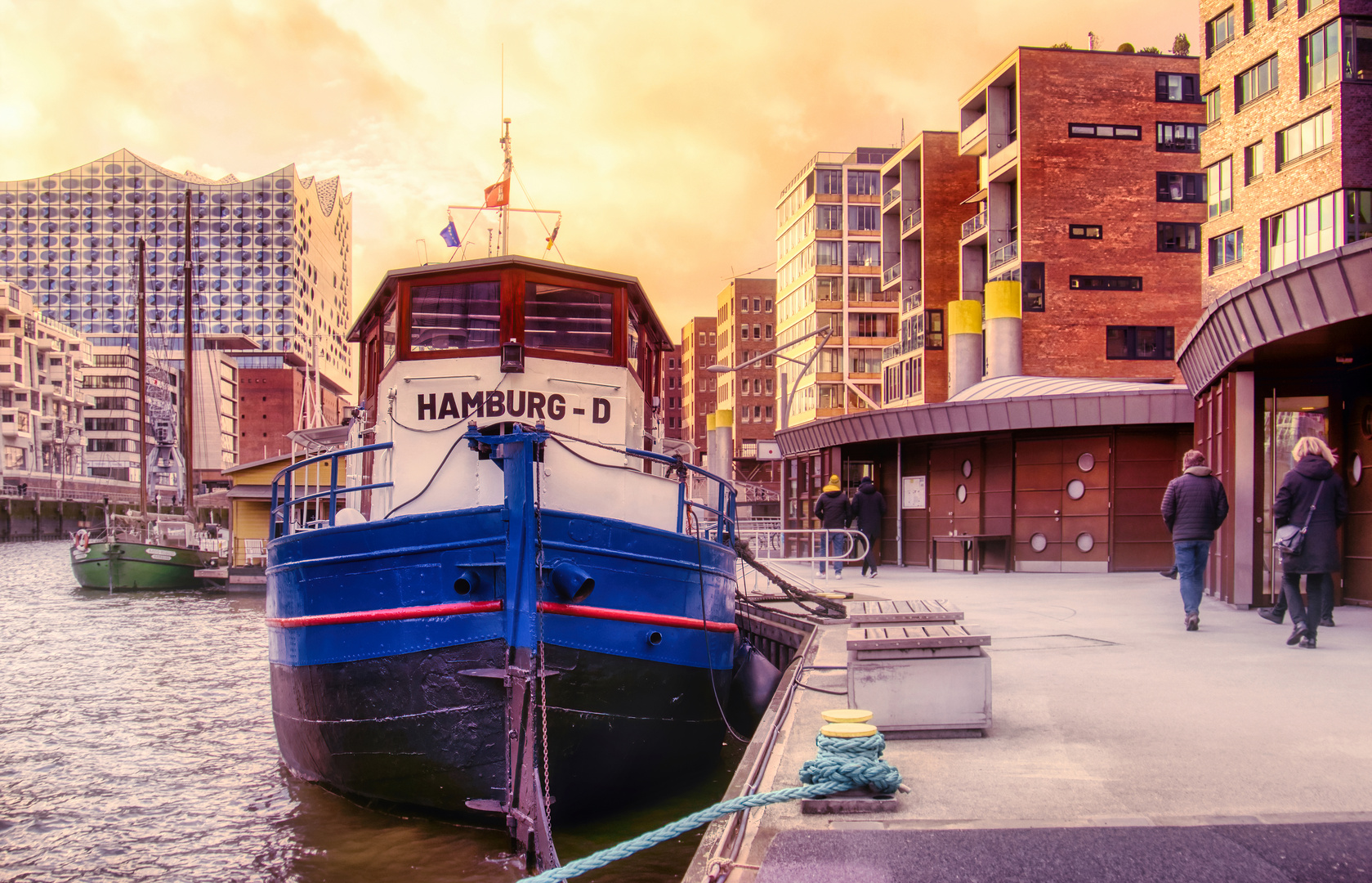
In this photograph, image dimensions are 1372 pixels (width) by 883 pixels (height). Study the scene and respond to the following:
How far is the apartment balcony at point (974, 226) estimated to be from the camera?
157 feet

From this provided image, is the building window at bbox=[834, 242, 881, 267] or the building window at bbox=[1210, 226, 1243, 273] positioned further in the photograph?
the building window at bbox=[834, 242, 881, 267]

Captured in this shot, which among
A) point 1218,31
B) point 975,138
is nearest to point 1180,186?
point 975,138

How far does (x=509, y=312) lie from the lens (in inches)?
369

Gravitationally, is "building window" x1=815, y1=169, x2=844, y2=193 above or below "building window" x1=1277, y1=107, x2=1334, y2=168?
above

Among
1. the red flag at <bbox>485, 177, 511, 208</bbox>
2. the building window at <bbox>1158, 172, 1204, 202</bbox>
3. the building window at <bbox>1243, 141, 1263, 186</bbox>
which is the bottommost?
the red flag at <bbox>485, 177, 511, 208</bbox>

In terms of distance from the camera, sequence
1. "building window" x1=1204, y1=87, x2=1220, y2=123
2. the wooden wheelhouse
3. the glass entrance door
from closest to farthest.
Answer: the wooden wheelhouse < the glass entrance door < "building window" x1=1204, y1=87, x2=1220, y2=123

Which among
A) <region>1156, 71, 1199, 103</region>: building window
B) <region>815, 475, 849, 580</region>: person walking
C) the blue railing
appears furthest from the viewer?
<region>1156, 71, 1199, 103</region>: building window

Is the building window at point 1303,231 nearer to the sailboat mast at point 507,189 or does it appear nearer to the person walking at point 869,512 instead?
the person walking at point 869,512

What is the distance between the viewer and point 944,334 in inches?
2130

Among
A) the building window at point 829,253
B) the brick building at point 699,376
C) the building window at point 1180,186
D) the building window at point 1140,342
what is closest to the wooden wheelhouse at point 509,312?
the building window at point 1140,342

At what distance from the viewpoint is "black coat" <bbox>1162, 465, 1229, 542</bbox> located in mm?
10352

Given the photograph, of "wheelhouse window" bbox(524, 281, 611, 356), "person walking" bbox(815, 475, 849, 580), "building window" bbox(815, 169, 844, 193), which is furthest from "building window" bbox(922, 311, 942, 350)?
"wheelhouse window" bbox(524, 281, 611, 356)

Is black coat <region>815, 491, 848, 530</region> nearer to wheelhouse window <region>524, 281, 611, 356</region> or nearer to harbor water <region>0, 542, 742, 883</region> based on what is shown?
harbor water <region>0, 542, 742, 883</region>

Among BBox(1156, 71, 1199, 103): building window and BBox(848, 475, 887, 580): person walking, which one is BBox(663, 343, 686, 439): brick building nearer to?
BBox(1156, 71, 1199, 103): building window
